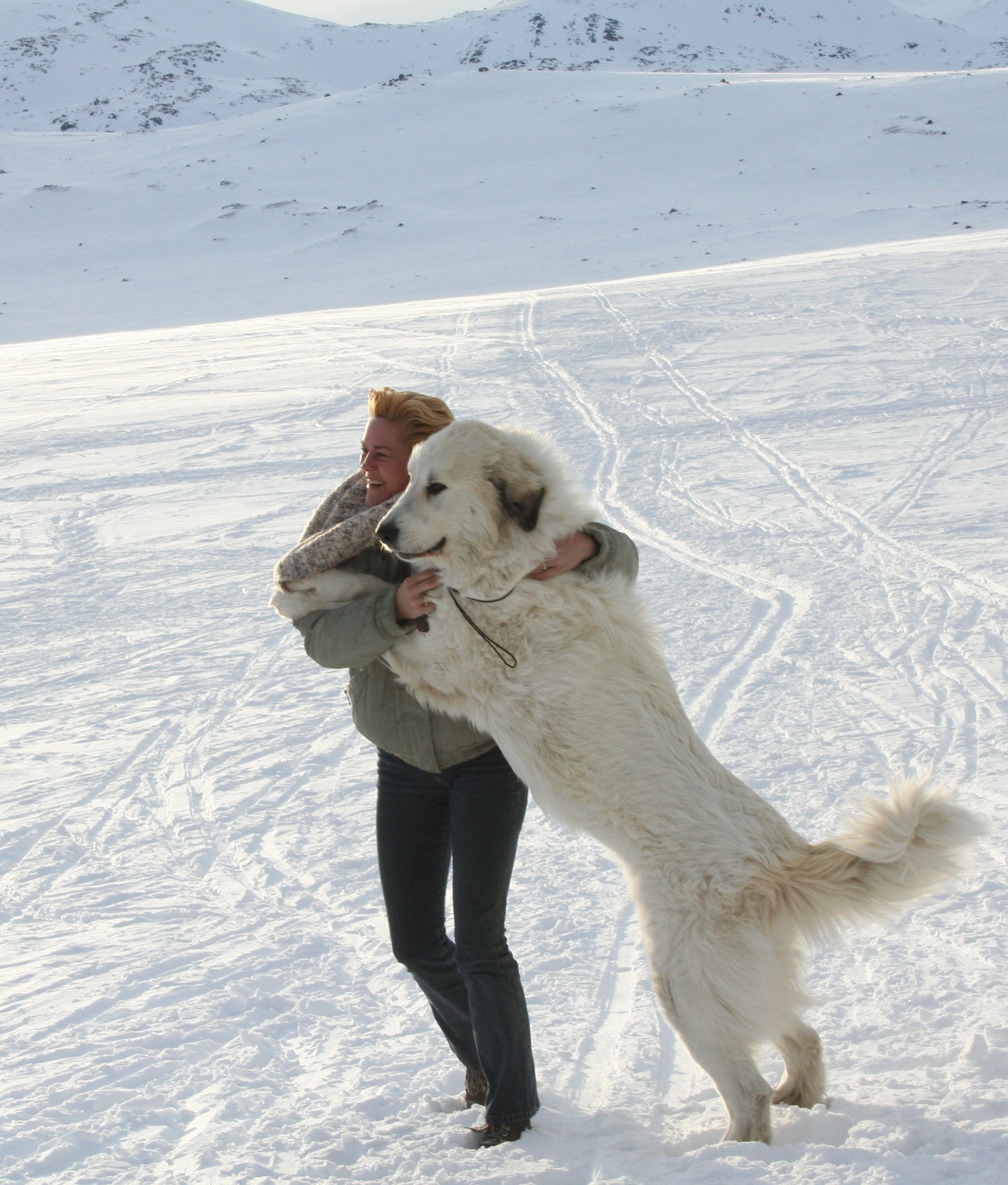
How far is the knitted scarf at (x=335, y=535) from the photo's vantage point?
301cm

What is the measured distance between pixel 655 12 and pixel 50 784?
4247 inches

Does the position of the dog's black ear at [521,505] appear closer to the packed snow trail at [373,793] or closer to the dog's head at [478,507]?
the dog's head at [478,507]

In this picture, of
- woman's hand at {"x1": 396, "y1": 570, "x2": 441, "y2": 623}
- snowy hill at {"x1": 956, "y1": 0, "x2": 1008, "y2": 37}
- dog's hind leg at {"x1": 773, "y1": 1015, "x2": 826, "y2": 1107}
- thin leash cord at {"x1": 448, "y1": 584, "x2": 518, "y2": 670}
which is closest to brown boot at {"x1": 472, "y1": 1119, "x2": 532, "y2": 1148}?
dog's hind leg at {"x1": 773, "y1": 1015, "x2": 826, "y2": 1107}

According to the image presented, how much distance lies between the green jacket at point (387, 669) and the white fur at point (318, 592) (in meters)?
0.05

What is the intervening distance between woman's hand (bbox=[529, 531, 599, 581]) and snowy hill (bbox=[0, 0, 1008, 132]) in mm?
73521

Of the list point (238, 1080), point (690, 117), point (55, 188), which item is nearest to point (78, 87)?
point (55, 188)

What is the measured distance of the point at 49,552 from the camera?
344 inches

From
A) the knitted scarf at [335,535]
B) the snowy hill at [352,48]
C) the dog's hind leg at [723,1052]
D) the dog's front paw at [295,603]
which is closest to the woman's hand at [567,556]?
the knitted scarf at [335,535]

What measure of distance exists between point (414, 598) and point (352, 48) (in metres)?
105

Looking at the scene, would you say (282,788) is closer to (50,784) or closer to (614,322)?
(50,784)

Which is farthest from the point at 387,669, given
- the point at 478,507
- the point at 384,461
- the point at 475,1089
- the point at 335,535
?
the point at 475,1089

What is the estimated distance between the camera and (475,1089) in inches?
125

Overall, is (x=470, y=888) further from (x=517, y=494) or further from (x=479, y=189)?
(x=479, y=189)

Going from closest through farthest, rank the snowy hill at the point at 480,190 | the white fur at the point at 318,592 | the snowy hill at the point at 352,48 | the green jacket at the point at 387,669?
the green jacket at the point at 387,669, the white fur at the point at 318,592, the snowy hill at the point at 480,190, the snowy hill at the point at 352,48
